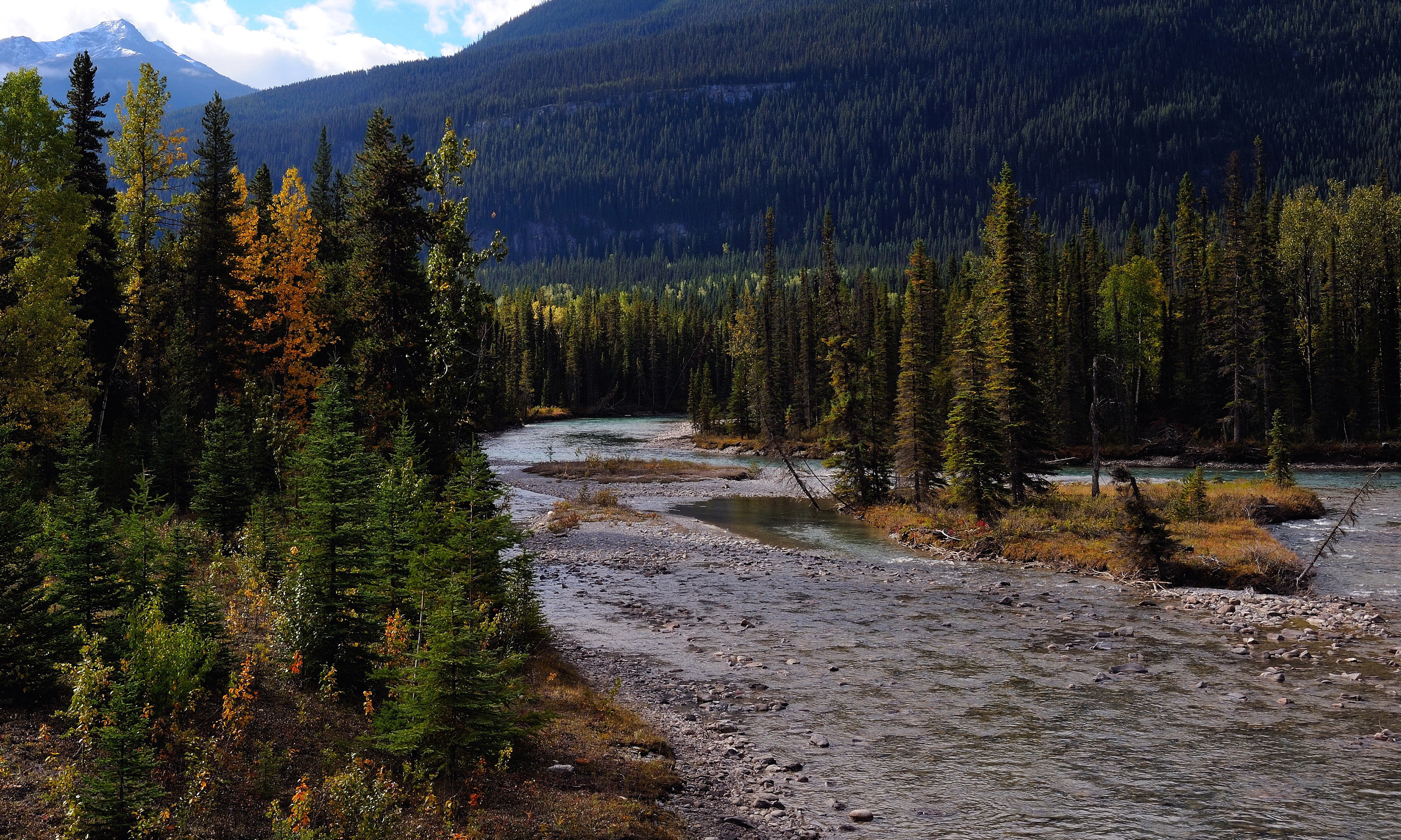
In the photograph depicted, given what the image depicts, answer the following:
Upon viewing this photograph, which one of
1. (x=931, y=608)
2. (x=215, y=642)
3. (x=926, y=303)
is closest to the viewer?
(x=215, y=642)

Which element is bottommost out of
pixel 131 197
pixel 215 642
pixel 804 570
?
pixel 804 570

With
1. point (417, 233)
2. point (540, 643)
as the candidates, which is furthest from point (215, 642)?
point (417, 233)

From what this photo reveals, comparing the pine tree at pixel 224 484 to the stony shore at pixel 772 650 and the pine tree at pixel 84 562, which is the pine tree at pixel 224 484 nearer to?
the stony shore at pixel 772 650

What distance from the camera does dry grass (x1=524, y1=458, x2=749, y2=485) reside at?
59.7 metres

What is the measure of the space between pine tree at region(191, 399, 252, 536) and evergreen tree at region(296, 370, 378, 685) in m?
11.2

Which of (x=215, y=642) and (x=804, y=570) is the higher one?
(x=215, y=642)

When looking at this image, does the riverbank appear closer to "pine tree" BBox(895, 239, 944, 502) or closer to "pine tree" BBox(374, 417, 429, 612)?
"pine tree" BBox(374, 417, 429, 612)

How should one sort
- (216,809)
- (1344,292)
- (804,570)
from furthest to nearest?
1. (1344,292)
2. (804,570)
3. (216,809)

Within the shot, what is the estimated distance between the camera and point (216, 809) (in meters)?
7.62

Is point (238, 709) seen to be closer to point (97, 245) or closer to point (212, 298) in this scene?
point (212, 298)

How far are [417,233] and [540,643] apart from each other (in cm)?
1402

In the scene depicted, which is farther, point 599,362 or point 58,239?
point 599,362

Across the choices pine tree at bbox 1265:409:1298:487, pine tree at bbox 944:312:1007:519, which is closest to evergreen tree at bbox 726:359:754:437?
pine tree at bbox 944:312:1007:519

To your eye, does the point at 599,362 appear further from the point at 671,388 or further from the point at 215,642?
the point at 215,642
